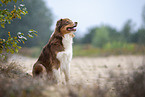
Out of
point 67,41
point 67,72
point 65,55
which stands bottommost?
point 67,72

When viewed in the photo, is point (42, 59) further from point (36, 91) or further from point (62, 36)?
point (36, 91)

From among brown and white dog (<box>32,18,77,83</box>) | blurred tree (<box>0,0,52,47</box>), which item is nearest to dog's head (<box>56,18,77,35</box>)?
brown and white dog (<box>32,18,77,83</box>)

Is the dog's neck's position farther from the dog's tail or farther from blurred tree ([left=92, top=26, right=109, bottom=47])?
blurred tree ([left=92, top=26, right=109, bottom=47])

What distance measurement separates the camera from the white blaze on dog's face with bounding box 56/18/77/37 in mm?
4285

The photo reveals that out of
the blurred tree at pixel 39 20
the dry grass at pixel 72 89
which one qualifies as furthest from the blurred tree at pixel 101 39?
the dry grass at pixel 72 89

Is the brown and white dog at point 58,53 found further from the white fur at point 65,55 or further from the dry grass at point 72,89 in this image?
the dry grass at point 72,89

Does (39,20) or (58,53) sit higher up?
(39,20)

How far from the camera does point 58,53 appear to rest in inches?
165

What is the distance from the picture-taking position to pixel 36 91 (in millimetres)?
2543

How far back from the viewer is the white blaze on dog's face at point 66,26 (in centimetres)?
429

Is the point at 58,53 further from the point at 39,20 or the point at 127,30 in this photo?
the point at 127,30

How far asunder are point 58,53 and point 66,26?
0.71 meters

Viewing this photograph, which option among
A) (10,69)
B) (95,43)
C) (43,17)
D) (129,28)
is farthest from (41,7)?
(10,69)

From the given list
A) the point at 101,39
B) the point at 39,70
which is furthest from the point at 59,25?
the point at 101,39
